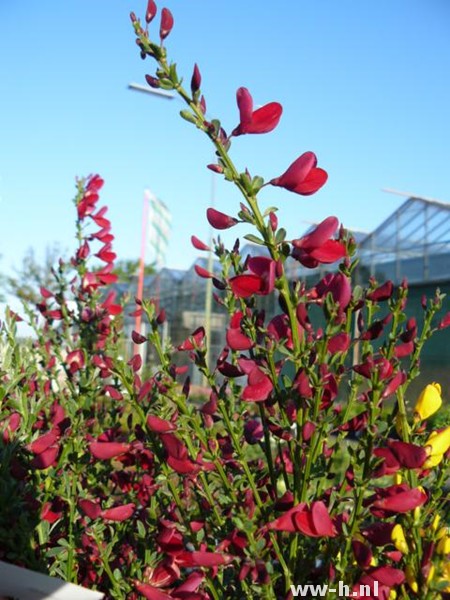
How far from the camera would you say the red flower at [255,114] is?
103 cm

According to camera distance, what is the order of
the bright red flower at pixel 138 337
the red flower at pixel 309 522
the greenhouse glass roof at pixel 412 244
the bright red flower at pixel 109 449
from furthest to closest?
the greenhouse glass roof at pixel 412 244
the bright red flower at pixel 138 337
the bright red flower at pixel 109 449
the red flower at pixel 309 522

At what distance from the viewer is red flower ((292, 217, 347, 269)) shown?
0.95m

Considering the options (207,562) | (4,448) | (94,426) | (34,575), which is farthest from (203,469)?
(94,426)

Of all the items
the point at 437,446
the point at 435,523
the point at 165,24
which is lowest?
the point at 435,523

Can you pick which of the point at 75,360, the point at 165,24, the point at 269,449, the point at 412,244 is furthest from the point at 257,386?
the point at 412,244

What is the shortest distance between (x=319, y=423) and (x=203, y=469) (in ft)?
0.62

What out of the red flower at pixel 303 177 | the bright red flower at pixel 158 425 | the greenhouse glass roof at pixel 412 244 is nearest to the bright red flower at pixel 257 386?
the bright red flower at pixel 158 425

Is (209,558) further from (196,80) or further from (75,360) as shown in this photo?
(75,360)

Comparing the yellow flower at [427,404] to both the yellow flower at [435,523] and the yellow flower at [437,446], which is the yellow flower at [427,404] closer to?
the yellow flower at [437,446]

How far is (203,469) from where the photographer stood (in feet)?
3.57

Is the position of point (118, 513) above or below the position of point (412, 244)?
below

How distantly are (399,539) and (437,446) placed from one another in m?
0.14

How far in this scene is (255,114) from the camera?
3.37 ft

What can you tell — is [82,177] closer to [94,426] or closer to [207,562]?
[94,426]
